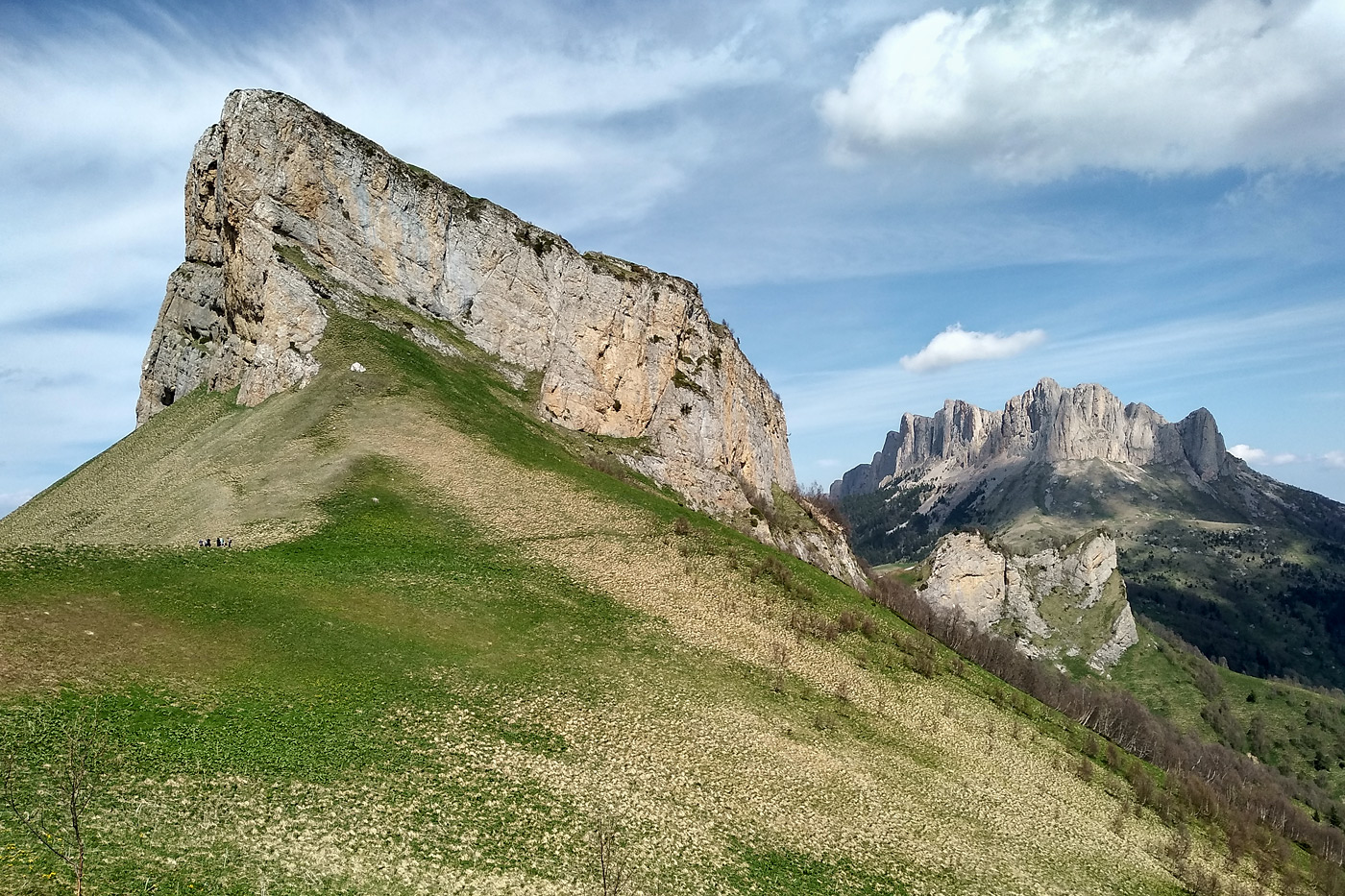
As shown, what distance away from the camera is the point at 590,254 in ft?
346

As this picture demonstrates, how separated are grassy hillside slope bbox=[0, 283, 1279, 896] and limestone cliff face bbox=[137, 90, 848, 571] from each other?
46.6ft

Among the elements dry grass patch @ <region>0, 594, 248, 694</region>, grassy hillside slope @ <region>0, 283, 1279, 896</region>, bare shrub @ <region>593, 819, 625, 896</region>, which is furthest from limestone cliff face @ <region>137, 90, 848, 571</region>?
bare shrub @ <region>593, 819, 625, 896</region>

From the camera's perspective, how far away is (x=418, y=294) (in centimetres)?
8469

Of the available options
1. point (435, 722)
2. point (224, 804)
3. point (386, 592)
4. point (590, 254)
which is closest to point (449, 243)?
point (590, 254)

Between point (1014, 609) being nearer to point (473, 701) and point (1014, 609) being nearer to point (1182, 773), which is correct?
point (1182, 773)

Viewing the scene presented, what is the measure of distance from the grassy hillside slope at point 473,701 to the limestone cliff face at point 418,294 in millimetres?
14204

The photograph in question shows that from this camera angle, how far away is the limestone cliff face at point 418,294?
233 ft

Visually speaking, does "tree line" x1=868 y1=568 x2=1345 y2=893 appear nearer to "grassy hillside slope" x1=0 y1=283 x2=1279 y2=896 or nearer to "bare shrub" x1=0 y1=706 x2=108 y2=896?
"grassy hillside slope" x1=0 y1=283 x2=1279 y2=896

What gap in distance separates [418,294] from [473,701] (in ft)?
214

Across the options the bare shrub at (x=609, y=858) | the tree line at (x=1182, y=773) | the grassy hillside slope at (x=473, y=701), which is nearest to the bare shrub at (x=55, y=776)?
the grassy hillside slope at (x=473, y=701)

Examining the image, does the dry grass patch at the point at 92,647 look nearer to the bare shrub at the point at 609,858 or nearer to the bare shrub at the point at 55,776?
the bare shrub at the point at 55,776

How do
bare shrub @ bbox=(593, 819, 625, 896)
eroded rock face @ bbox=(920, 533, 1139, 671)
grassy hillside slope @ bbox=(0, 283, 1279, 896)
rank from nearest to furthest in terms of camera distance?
1. grassy hillside slope @ bbox=(0, 283, 1279, 896)
2. bare shrub @ bbox=(593, 819, 625, 896)
3. eroded rock face @ bbox=(920, 533, 1139, 671)

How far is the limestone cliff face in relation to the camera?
7100 cm

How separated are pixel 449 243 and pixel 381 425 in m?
37.2
